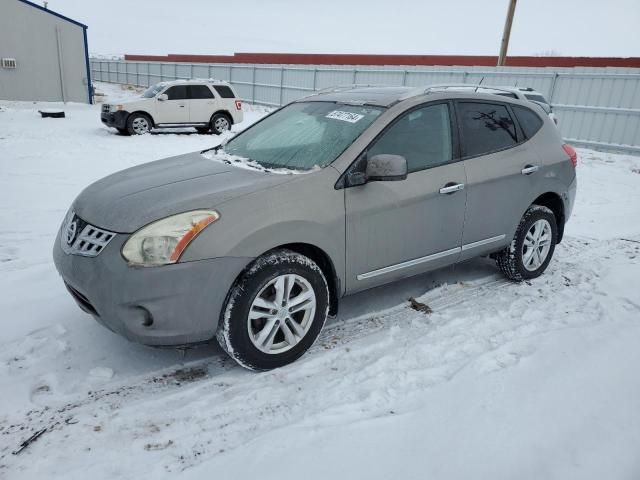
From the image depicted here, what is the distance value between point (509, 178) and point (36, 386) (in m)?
3.65

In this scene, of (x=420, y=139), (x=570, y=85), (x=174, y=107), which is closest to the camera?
(x=420, y=139)

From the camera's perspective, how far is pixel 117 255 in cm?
255

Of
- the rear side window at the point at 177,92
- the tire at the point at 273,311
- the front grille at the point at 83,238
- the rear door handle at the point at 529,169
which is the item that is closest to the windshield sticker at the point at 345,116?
the tire at the point at 273,311

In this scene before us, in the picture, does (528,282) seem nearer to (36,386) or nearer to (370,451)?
(370,451)

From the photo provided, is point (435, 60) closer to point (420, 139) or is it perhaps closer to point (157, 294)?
point (420, 139)

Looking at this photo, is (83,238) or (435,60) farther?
(435,60)

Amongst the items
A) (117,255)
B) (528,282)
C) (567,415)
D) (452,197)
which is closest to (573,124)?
(528,282)

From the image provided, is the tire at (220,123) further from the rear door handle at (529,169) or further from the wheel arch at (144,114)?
the rear door handle at (529,169)

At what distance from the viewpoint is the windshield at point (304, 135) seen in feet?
10.6

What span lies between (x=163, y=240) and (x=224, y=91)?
13.4 metres

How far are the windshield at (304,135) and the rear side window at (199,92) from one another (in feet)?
36.6

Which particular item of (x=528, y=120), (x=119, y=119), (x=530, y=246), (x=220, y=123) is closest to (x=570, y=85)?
(x=220, y=123)

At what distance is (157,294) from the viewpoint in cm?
251

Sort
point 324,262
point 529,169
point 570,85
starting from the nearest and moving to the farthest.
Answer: point 324,262 < point 529,169 < point 570,85
